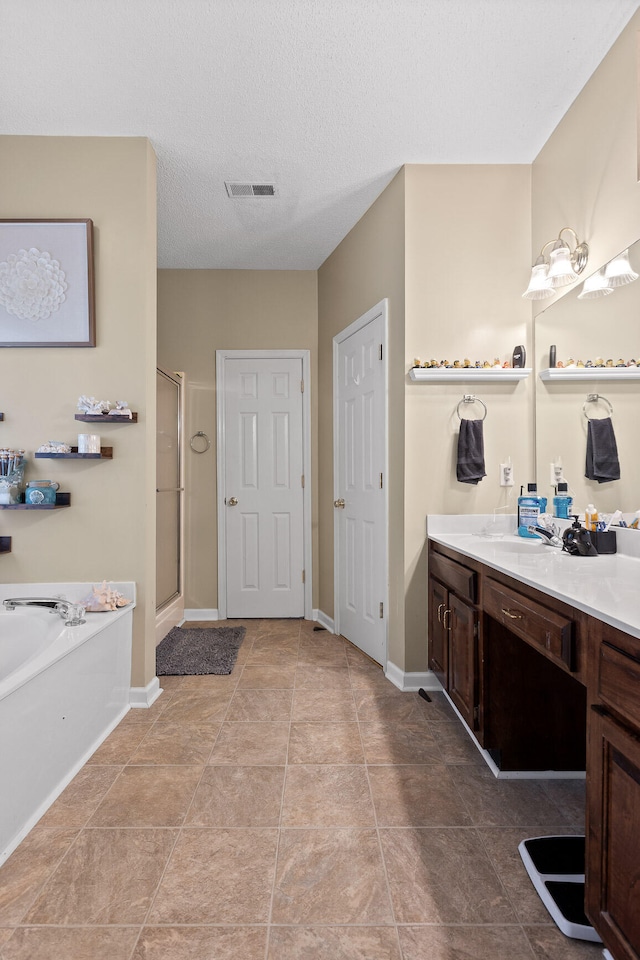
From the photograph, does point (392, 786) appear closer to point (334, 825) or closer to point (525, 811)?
point (334, 825)

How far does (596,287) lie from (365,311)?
136cm

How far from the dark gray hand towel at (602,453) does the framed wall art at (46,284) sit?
2.26m

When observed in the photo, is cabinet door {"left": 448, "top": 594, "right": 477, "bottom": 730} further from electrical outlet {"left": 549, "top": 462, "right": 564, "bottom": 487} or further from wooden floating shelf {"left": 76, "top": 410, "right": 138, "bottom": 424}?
wooden floating shelf {"left": 76, "top": 410, "right": 138, "bottom": 424}

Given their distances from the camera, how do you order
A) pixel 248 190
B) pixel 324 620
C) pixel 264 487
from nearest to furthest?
1. pixel 248 190
2. pixel 324 620
3. pixel 264 487

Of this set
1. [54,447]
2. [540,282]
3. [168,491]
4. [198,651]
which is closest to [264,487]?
[168,491]

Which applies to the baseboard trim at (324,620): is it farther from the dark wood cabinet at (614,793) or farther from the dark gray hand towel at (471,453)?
the dark wood cabinet at (614,793)

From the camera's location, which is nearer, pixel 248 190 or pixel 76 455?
pixel 76 455

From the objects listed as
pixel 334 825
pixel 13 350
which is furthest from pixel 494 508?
pixel 13 350

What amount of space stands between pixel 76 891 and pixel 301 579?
268cm

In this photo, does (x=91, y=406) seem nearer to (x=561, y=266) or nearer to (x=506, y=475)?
(x=506, y=475)

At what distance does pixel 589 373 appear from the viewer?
2.12m

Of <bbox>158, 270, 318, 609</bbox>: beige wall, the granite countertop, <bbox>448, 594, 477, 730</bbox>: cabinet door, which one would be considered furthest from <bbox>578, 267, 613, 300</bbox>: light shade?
<bbox>158, 270, 318, 609</bbox>: beige wall

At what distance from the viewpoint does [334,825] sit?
165 cm

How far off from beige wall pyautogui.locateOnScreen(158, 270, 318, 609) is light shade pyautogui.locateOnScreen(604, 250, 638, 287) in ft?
7.47
